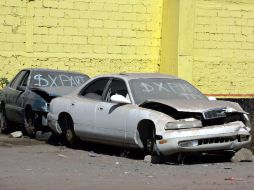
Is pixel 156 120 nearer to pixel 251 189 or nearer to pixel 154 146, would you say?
pixel 154 146

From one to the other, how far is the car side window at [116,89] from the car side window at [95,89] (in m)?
0.21

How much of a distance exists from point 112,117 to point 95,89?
4.09ft

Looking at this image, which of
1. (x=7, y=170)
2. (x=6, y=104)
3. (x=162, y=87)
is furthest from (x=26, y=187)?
(x=6, y=104)

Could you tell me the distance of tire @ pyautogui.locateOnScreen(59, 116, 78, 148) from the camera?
12.3 meters

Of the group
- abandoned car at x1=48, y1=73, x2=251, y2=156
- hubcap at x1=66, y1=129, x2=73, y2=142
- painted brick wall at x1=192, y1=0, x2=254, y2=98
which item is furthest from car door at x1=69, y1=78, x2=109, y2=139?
painted brick wall at x1=192, y1=0, x2=254, y2=98

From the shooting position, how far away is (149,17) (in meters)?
20.6

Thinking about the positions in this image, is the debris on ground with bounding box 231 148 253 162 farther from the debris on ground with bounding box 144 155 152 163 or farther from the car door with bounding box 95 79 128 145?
the car door with bounding box 95 79 128 145

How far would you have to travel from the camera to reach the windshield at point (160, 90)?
440 inches

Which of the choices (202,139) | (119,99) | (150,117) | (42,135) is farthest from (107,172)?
(42,135)

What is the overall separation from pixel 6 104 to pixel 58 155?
4172 millimetres

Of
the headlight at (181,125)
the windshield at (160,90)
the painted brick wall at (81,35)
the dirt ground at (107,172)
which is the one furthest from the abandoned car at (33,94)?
the headlight at (181,125)

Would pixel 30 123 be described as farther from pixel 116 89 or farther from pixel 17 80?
pixel 116 89

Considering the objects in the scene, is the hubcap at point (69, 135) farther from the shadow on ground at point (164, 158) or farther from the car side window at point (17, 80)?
the car side window at point (17, 80)

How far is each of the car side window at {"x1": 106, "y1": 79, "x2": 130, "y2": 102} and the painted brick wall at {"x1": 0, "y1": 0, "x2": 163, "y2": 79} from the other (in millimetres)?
7606
